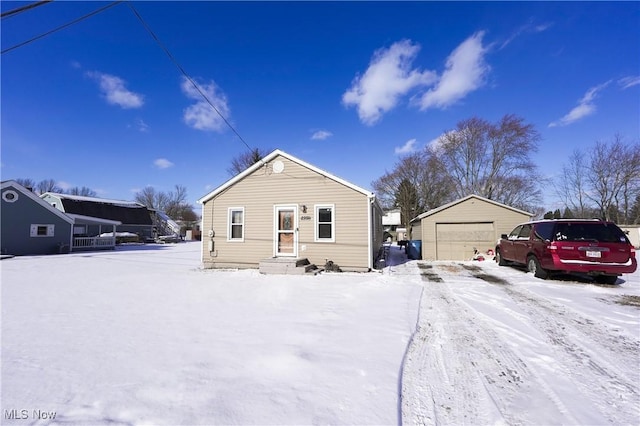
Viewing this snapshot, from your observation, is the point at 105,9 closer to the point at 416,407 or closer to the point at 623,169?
the point at 416,407

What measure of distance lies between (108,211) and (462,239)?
3646cm

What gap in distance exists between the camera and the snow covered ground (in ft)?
7.68

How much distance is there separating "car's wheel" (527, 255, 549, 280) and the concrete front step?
6.69m

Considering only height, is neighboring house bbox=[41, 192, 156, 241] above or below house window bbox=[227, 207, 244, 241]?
above

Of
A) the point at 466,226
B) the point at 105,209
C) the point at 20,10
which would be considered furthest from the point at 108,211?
the point at 466,226

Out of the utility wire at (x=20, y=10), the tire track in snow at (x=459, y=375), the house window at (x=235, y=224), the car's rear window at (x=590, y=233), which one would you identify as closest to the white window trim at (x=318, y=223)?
the house window at (x=235, y=224)

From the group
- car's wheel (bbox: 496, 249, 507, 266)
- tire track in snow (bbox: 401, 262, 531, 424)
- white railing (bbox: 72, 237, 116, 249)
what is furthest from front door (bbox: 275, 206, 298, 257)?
white railing (bbox: 72, 237, 116, 249)

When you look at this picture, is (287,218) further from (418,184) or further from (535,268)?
(418,184)

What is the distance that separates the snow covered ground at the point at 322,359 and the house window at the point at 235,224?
5.29 m

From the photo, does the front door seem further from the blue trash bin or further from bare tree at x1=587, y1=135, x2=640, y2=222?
bare tree at x1=587, y1=135, x2=640, y2=222

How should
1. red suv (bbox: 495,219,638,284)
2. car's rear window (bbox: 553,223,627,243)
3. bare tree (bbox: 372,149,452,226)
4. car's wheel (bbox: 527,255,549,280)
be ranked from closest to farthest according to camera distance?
red suv (bbox: 495,219,638,284) < car's rear window (bbox: 553,223,627,243) < car's wheel (bbox: 527,255,549,280) < bare tree (bbox: 372,149,452,226)

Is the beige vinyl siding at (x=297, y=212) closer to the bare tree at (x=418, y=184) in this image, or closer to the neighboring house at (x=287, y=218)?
the neighboring house at (x=287, y=218)

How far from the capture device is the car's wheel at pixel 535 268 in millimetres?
8130

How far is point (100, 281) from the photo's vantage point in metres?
8.41
